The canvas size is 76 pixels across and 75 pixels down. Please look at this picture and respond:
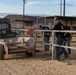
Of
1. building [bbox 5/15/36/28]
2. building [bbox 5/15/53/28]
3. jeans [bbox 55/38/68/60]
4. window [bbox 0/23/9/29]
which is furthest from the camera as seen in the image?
building [bbox 5/15/36/28]

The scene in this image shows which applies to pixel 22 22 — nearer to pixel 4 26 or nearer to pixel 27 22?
pixel 27 22

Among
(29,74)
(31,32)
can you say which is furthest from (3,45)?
(29,74)

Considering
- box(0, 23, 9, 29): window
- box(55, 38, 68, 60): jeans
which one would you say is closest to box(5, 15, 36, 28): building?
box(0, 23, 9, 29): window

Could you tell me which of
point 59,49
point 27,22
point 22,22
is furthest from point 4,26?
point 22,22

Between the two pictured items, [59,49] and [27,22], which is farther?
[27,22]

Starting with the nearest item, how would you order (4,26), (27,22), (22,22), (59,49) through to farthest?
(59,49)
(4,26)
(27,22)
(22,22)

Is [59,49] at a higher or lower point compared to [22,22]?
lower

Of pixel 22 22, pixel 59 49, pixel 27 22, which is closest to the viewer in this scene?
pixel 59 49

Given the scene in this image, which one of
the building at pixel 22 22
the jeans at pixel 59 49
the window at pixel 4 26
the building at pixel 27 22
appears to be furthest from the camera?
the building at pixel 22 22

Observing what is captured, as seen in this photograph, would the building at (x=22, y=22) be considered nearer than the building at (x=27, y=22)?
No

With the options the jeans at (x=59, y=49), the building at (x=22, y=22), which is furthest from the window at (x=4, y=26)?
the building at (x=22, y=22)

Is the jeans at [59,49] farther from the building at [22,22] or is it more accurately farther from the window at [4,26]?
the building at [22,22]

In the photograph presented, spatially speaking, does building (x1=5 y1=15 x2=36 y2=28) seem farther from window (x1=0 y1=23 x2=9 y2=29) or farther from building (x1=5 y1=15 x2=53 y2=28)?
window (x1=0 y1=23 x2=9 y2=29)

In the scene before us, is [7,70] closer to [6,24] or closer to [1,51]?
[1,51]
